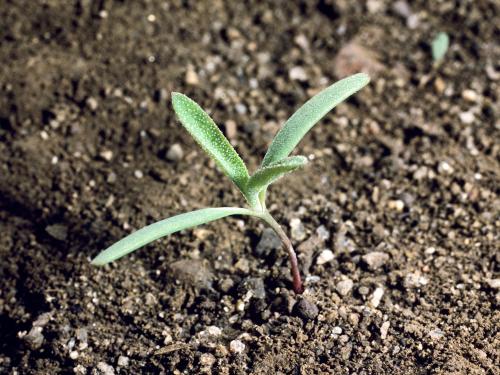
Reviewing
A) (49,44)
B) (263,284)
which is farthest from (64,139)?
(263,284)

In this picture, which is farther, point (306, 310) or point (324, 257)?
point (324, 257)

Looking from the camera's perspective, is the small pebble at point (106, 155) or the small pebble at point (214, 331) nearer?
the small pebble at point (214, 331)

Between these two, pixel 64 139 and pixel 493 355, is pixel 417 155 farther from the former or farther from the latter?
pixel 64 139

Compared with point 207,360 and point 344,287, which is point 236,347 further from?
point 344,287

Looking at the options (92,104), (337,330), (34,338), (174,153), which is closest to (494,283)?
(337,330)

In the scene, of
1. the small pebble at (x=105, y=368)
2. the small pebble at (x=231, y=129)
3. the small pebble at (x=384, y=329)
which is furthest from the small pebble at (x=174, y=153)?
the small pebble at (x=384, y=329)

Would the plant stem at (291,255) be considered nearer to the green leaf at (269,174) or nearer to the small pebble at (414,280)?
the green leaf at (269,174)

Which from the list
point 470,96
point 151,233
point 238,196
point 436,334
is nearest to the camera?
point 151,233
